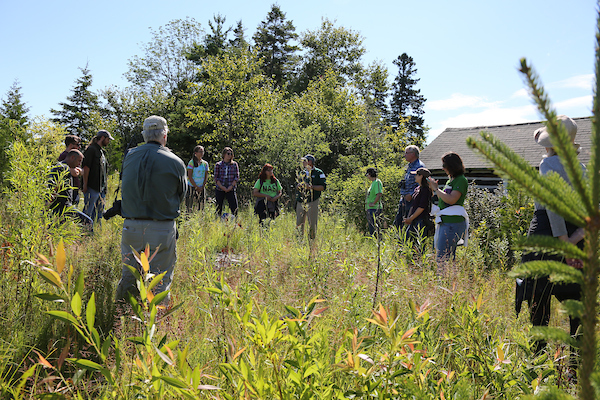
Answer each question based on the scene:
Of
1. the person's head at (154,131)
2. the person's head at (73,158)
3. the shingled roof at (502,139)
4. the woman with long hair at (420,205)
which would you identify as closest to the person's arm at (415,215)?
the woman with long hair at (420,205)

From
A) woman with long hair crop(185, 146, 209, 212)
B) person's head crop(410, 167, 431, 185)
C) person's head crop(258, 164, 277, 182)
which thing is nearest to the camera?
person's head crop(410, 167, 431, 185)

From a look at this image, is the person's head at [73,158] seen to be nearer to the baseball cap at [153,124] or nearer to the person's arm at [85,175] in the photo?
the person's arm at [85,175]

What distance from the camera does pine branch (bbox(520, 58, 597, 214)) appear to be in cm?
64

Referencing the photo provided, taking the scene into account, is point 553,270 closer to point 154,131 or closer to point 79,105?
point 154,131

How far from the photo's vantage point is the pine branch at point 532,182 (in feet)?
2.23

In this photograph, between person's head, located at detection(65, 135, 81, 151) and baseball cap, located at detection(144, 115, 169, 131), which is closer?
baseball cap, located at detection(144, 115, 169, 131)

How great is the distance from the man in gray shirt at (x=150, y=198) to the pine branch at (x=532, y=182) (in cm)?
296

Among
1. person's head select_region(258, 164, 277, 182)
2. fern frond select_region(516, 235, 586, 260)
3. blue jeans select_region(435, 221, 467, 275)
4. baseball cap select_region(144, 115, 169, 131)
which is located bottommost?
blue jeans select_region(435, 221, 467, 275)

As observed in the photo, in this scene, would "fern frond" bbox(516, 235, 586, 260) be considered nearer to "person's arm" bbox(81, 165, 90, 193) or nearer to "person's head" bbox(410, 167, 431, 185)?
"person's head" bbox(410, 167, 431, 185)

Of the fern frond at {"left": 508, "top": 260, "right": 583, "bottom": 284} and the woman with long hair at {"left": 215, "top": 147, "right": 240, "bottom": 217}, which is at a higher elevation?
the woman with long hair at {"left": 215, "top": 147, "right": 240, "bottom": 217}

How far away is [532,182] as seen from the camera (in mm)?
696

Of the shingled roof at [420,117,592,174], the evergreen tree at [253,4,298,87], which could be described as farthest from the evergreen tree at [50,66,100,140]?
the shingled roof at [420,117,592,174]

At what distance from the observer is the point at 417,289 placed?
315cm

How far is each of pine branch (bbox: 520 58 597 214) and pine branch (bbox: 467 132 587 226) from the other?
0.03m
